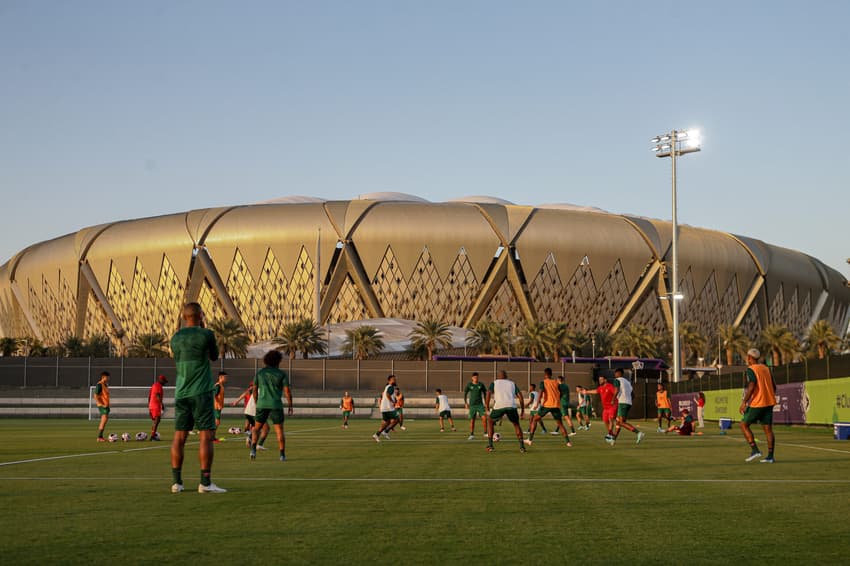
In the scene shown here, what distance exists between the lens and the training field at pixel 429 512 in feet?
19.3

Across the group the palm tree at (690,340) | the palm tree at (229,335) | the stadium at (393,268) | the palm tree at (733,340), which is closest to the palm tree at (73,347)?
the stadium at (393,268)

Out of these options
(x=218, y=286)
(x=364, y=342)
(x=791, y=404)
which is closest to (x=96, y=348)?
(x=218, y=286)

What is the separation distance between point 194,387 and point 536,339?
7738 centimetres

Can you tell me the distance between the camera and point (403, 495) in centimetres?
932

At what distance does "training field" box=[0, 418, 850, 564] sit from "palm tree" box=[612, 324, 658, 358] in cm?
7687

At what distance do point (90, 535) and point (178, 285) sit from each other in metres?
104

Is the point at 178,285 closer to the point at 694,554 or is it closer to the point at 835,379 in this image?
the point at 835,379

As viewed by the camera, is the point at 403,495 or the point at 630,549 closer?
the point at 630,549

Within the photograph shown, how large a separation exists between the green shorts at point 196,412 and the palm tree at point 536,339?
77006mm

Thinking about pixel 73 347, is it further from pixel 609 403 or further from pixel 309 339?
pixel 609 403

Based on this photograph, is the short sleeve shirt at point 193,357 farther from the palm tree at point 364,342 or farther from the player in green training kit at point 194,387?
the palm tree at point 364,342

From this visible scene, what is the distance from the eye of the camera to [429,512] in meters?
7.93

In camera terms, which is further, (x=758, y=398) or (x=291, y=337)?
(x=291, y=337)

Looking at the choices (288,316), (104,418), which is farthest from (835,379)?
(288,316)
